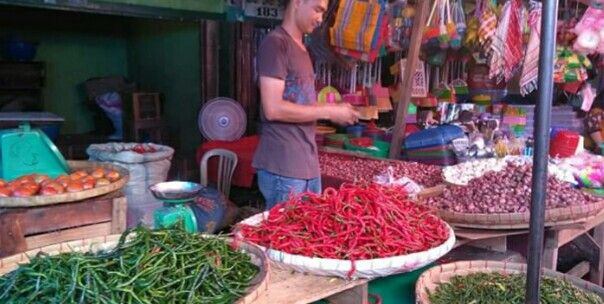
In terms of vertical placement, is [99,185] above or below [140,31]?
below

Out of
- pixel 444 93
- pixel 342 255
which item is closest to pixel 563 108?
pixel 444 93

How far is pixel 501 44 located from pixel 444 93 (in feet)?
4.89

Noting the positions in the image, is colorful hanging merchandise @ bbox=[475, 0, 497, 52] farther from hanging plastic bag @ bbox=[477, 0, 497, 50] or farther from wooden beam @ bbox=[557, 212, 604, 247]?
wooden beam @ bbox=[557, 212, 604, 247]

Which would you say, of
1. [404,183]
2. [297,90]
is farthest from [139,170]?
[404,183]

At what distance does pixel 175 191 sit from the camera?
243 centimetres

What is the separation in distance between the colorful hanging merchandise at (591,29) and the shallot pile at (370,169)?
222 cm

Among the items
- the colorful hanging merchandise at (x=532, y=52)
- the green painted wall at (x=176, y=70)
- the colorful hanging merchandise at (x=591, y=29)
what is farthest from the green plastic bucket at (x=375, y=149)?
the green painted wall at (x=176, y=70)

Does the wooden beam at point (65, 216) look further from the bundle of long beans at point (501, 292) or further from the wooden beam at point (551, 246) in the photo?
the wooden beam at point (551, 246)

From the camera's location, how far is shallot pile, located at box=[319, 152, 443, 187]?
3.77 metres

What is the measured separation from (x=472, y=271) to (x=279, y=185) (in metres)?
1.04

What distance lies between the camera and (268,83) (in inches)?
96.8

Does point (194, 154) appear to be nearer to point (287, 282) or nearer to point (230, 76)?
point (230, 76)

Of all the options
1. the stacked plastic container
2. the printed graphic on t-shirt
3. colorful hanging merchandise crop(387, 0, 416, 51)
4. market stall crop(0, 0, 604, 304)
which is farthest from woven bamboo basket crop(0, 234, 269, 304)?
colorful hanging merchandise crop(387, 0, 416, 51)

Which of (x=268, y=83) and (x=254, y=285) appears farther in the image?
(x=268, y=83)
